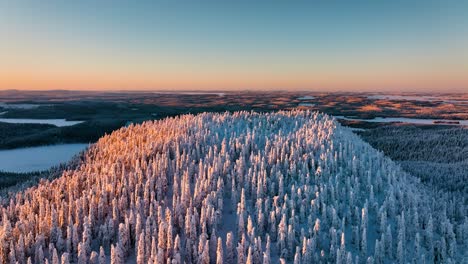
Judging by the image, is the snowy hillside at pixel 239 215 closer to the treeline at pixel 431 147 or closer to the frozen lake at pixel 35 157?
the treeline at pixel 431 147

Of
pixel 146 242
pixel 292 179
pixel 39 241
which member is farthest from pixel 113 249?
pixel 292 179

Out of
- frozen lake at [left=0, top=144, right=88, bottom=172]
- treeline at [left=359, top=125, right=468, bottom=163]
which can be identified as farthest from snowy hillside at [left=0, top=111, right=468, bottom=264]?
frozen lake at [left=0, top=144, right=88, bottom=172]

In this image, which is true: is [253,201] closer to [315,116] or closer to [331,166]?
[331,166]

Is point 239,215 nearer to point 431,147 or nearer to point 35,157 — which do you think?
point 431,147

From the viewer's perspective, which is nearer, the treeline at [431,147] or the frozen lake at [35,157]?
the treeline at [431,147]

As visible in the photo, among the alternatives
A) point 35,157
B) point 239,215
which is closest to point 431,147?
point 239,215

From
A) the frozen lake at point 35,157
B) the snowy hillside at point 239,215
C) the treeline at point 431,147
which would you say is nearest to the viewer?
the snowy hillside at point 239,215

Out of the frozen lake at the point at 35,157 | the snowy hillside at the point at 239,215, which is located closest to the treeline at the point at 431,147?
the snowy hillside at the point at 239,215
